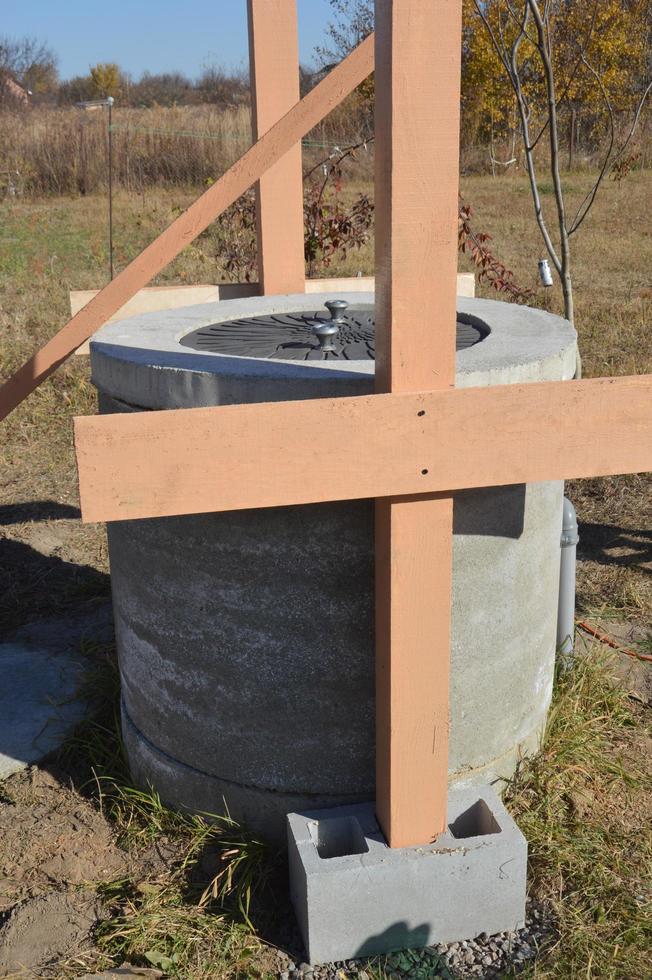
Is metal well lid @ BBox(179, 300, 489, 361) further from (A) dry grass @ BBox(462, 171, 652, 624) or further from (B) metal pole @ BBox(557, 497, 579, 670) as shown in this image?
(A) dry grass @ BBox(462, 171, 652, 624)

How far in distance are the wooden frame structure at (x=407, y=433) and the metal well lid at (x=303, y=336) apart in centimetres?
80

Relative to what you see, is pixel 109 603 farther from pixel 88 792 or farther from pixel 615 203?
pixel 615 203

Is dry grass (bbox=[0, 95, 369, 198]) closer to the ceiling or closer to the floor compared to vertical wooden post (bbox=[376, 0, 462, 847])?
closer to the ceiling

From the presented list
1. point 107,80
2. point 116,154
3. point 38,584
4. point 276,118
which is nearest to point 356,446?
point 276,118

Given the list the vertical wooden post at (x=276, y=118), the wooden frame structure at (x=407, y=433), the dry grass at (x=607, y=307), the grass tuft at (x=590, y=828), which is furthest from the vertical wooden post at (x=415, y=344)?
the dry grass at (x=607, y=307)

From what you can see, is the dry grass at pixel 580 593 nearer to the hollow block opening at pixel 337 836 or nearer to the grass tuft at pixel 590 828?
the grass tuft at pixel 590 828

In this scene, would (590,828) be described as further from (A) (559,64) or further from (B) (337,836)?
(A) (559,64)

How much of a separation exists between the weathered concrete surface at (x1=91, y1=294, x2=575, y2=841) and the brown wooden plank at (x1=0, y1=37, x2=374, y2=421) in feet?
0.36

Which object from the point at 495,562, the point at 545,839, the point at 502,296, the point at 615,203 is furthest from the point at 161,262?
the point at 615,203

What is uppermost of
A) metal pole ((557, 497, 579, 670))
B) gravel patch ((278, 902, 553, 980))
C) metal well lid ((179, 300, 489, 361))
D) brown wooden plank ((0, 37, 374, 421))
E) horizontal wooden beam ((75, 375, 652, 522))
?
brown wooden plank ((0, 37, 374, 421))

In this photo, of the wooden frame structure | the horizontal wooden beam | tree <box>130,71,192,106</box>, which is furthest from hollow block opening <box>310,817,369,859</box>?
tree <box>130,71,192,106</box>

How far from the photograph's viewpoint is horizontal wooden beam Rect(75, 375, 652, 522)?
6.27 ft

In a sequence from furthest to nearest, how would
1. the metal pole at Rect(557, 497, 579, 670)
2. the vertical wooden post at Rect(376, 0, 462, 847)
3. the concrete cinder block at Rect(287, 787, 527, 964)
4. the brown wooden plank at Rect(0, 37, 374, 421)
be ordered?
the metal pole at Rect(557, 497, 579, 670)
the brown wooden plank at Rect(0, 37, 374, 421)
the concrete cinder block at Rect(287, 787, 527, 964)
the vertical wooden post at Rect(376, 0, 462, 847)

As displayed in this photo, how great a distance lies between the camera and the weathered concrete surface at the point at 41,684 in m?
3.30
